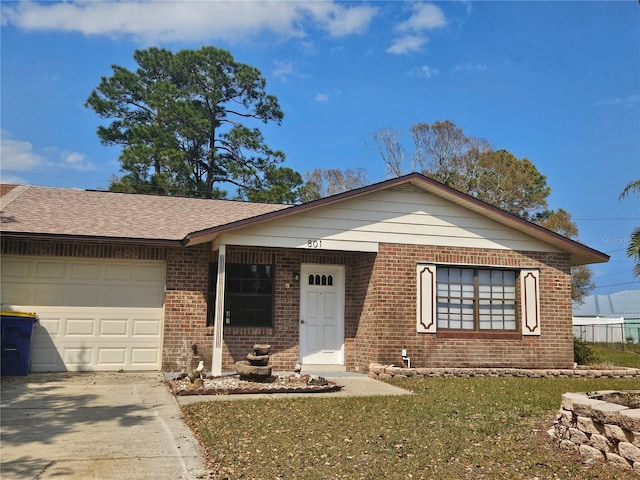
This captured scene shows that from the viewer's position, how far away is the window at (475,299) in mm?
13422

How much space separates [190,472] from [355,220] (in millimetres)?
7842

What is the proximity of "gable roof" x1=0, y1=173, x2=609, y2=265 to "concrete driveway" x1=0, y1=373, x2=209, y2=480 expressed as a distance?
9.61 ft

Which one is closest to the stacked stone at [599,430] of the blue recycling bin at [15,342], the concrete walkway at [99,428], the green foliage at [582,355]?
the concrete walkway at [99,428]

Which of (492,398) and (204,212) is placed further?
(204,212)

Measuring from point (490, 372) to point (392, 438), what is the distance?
256 inches

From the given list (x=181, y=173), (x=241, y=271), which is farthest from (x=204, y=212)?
(x=181, y=173)

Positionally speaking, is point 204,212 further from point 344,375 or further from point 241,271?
point 344,375

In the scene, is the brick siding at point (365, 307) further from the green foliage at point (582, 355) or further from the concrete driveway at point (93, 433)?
the concrete driveway at point (93, 433)

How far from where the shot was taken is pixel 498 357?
13438 millimetres

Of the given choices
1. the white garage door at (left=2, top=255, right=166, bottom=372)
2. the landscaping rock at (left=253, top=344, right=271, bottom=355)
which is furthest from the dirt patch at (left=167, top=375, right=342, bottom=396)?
the white garage door at (left=2, top=255, right=166, bottom=372)

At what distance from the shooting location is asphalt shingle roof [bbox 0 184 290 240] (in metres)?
12.2

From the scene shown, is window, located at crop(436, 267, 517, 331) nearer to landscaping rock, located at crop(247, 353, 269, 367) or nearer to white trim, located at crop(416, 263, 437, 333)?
white trim, located at crop(416, 263, 437, 333)

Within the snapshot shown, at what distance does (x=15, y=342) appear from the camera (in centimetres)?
1127

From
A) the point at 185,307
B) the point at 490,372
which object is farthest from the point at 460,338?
the point at 185,307
